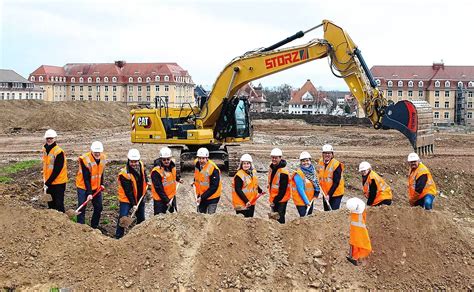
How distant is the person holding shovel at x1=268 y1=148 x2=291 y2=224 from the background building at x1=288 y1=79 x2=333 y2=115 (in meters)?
78.6

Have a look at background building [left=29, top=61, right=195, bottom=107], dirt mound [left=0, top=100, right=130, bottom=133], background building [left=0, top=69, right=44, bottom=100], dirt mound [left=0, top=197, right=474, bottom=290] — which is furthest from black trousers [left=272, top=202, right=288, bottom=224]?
background building [left=0, top=69, right=44, bottom=100]

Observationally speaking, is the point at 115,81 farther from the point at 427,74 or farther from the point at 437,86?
the point at 437,86

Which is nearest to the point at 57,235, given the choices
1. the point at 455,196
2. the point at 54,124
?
the point at 455,196

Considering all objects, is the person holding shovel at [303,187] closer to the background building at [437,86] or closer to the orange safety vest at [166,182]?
the orange safety vest at [166,182]

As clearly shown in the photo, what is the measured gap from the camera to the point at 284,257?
6.80 metres

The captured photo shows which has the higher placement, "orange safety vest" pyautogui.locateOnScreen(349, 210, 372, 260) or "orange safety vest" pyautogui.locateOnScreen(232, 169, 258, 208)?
"orange safety vest" pyautogui.locateOnScreen(232, 169, 258, 208)

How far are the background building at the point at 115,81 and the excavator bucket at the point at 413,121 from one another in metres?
60.9

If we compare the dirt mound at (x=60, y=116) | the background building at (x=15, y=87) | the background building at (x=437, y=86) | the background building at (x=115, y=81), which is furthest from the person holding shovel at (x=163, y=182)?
the background building at (x=15, y=87)

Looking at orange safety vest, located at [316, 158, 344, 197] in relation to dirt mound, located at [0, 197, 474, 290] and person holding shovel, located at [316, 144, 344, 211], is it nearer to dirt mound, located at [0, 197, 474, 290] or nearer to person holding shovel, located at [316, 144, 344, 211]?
person holding shovel, located at [316, 144, 344, 211]

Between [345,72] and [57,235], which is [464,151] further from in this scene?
[57,235]

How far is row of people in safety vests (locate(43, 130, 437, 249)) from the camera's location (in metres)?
8.27

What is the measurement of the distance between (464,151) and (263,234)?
1969 cm

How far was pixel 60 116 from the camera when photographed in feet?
117

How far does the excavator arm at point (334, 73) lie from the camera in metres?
11.1
